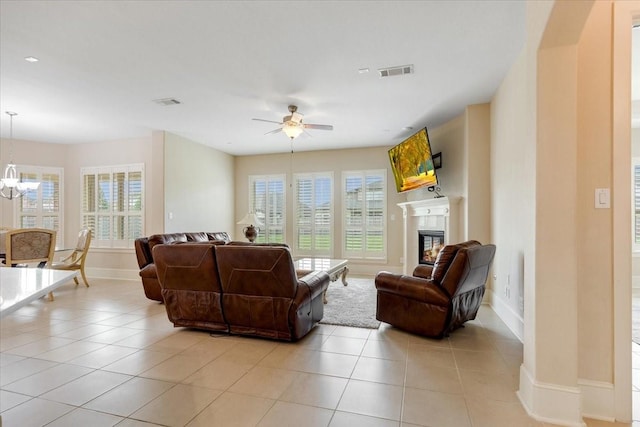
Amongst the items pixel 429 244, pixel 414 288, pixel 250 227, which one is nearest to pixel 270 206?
pixel 250 227

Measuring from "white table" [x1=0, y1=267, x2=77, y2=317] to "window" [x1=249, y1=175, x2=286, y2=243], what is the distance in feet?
19.7

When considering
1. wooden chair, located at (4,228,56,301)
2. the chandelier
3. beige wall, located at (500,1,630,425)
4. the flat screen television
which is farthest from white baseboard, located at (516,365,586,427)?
the chandelier

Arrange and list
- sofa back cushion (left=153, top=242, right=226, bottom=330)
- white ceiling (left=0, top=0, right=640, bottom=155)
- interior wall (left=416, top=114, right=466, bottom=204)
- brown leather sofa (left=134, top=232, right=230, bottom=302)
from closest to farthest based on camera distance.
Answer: white ceiling (left=0, top=0, right=640, bottom=155)
sofa back cushion (left=153, top=242, right=226, bottom=330)
brown leather sofa (left=134, top=232, right=230, bottom=302)
interior wall (left=416, top=114, right=466, bottom=204)

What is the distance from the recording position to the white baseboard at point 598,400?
1.91 m

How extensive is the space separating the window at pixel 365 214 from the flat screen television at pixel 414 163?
95 cm

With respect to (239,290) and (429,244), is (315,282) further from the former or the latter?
(429,244)

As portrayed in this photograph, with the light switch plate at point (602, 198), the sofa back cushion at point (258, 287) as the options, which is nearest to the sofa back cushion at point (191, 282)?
the sofa back cushion at point (258, 287)

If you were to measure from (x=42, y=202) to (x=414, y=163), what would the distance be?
7437 mm

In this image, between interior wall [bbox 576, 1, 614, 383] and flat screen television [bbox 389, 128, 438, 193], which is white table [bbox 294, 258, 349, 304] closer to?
flat screen television [bbox 389, 128, 438, 193]

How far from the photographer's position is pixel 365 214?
7098mm

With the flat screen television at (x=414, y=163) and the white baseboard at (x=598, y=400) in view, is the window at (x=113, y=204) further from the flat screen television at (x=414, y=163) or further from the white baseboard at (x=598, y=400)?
the white baseboard at (x=598, y=400)

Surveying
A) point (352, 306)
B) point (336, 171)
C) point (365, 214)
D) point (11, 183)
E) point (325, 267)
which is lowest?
point (352, 306)

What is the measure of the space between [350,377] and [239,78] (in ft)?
10.7

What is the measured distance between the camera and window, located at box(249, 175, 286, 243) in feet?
25.2
